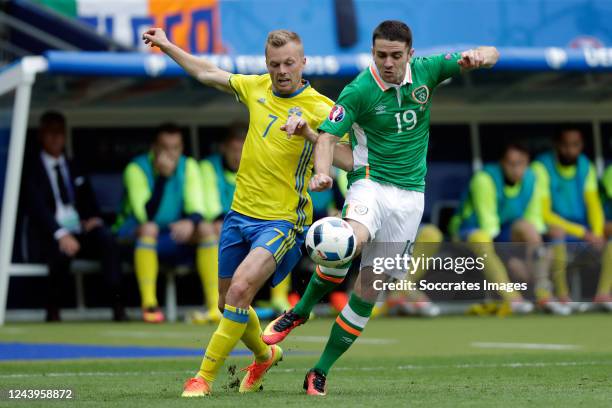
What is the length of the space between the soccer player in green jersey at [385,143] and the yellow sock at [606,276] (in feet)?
27.4

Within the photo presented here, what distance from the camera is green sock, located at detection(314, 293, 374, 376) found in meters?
7.47

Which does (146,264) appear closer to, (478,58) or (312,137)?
(312,137)

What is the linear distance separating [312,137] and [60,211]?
24.7 feet

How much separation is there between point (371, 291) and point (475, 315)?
8230 mm

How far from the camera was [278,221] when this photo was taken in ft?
25.1

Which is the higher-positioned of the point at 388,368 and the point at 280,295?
the point at 388,368

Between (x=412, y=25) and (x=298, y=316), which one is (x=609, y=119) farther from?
(x=298, y=316)

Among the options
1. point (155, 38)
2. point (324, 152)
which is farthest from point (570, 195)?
point (324, 152)

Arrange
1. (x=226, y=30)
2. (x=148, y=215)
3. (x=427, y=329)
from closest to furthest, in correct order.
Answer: (x=427, y=329) < (x=148, y=215) < (x=226, y=30)

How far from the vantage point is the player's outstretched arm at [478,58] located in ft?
23.9

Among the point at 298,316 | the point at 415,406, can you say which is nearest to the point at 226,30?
the point at 298,316

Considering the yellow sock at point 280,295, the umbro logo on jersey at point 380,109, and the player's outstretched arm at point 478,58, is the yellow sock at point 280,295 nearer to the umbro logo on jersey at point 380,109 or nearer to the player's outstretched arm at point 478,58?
the umbro logo on jersey at point 380,109

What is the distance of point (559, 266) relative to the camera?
604 inches

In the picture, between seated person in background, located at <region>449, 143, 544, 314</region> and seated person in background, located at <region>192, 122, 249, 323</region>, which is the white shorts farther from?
seated person in background, located at <region>449, 143, 544, 314</region>
